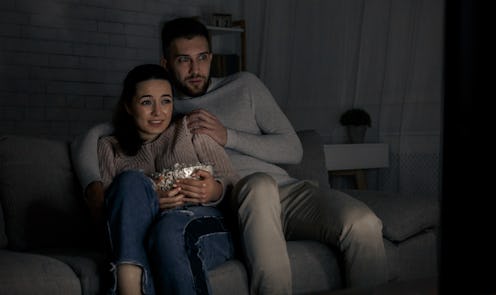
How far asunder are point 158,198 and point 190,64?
0.69 m

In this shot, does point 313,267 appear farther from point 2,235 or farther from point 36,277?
point 2,235

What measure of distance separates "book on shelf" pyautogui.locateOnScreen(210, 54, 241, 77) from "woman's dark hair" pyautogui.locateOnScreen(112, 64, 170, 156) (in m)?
2.86

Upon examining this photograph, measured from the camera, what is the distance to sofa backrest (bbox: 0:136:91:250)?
6.64 ft

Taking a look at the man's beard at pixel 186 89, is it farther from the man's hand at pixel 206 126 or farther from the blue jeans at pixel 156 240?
the blue jeans at pixel 156 240

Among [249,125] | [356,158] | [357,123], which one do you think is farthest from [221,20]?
[249,125]

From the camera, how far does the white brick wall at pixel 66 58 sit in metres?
4.45

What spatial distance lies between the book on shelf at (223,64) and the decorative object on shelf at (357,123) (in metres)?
1.17

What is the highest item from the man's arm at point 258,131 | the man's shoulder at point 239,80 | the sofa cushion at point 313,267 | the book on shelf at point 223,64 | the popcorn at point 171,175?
the book on shelf at point 223,64

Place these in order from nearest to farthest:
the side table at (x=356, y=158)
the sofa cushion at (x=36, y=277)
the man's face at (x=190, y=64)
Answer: the sofa cushion at (x=36, y=277) → the man's face at (x=190, y=64) → the side table at (x=356, y=158)

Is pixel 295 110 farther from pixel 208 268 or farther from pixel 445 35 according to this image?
pixel 445 35

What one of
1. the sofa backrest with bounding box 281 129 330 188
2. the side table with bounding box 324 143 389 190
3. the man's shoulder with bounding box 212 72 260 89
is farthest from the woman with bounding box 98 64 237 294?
the side table with bounding box 324 143 389 190

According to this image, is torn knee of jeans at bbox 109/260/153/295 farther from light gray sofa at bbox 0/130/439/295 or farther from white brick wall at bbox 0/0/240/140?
white brick wall at bbox 0/0/240/140

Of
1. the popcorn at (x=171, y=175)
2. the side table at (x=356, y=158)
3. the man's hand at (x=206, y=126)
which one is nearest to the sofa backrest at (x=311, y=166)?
the man's hand at (x=206, y=126)

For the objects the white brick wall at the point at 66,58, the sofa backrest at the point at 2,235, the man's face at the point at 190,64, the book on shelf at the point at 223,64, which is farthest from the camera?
the book on shelf at the point at 223,64
